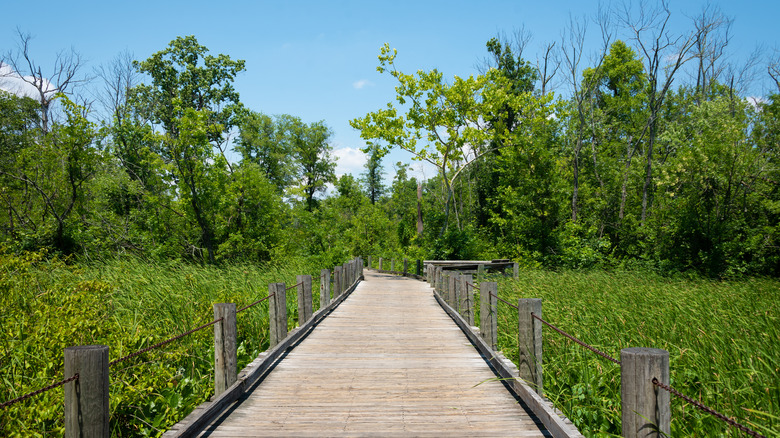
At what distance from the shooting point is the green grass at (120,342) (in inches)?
170

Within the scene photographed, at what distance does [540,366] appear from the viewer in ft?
15.5

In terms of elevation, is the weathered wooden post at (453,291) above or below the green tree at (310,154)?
below

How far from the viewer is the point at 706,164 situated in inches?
702

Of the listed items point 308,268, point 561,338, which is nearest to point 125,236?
point 308,268

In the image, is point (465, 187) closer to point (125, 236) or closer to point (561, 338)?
point (125, 236)

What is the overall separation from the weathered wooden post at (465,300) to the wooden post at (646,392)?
18.2ft

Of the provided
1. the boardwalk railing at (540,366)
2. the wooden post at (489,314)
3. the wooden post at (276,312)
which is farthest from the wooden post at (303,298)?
the wooden post at (489,314)

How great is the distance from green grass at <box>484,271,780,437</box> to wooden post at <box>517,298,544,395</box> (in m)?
0.30

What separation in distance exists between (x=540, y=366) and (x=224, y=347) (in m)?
3.30

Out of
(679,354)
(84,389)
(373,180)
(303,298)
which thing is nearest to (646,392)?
(679,354)

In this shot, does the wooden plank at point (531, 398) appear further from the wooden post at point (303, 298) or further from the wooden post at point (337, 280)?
the wooden post at point (337, 280)

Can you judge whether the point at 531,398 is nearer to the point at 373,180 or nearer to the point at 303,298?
the point at 303,298

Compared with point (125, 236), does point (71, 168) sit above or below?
above

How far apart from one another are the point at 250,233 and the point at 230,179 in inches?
107
